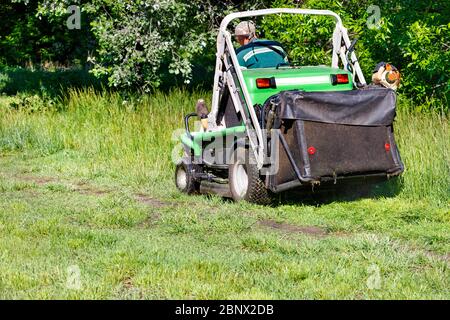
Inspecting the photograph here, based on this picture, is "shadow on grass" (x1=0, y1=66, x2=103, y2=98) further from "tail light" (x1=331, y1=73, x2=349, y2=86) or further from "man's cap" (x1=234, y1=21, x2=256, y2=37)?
"tail light" (x1=331, y1=73, x2=349, y2=86)

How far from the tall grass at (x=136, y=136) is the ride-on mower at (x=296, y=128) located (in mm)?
805

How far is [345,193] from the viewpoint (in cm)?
938

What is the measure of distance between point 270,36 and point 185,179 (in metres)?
4.06

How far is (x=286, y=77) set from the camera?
8.95 m

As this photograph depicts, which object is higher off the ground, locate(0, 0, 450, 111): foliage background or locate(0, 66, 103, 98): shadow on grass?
locate(0, 0, 450, 111): foliage background

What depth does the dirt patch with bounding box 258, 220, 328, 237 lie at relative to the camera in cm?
770

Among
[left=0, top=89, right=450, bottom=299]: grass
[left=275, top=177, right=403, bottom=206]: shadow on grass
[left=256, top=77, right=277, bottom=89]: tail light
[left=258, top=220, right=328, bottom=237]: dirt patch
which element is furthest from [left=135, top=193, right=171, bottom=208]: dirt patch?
[left=256, top=77, right=277, bottom=89]: tail light

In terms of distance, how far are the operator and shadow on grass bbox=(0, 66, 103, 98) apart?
21.3 ft

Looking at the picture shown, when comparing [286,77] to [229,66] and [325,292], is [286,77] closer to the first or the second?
[229,66]

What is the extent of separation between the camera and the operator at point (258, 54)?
9.55 m

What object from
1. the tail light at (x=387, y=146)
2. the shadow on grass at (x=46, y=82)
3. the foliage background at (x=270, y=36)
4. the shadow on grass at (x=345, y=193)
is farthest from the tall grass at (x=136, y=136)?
the tail light at (x=387, y=146)

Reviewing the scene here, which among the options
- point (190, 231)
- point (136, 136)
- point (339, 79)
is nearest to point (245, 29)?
point (339, 79)

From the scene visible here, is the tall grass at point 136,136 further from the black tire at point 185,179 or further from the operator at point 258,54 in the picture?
the operator at point 258,54

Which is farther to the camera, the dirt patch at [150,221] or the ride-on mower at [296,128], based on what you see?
the ride-on mower at [296,128]
